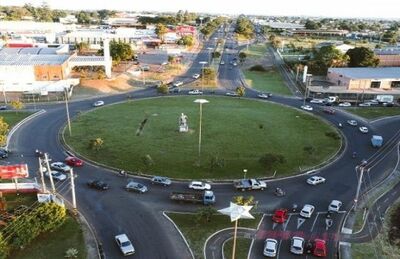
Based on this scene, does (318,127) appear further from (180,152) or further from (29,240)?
(29,240)

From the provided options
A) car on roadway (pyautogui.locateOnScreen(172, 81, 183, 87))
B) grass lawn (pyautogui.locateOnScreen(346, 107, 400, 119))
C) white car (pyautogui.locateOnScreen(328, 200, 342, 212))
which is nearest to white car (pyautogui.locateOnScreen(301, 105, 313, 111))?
grass lawn (pyautogui.locateOnScreen(346, 107, 400, 119))

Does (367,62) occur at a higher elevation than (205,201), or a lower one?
higher

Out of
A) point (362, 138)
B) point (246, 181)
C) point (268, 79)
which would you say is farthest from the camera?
point (268, 79)

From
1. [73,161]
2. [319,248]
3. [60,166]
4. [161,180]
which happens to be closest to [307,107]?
[161,180]

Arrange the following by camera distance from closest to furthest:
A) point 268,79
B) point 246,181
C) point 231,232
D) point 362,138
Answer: point 231,232 < point 246,181 < point 362,138 < point 268,79

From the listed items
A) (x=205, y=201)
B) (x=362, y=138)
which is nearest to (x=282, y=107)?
(x=362, y=138)

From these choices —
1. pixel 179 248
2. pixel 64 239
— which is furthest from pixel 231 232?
pixel 64 239

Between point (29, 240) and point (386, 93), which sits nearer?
point (29, 240)

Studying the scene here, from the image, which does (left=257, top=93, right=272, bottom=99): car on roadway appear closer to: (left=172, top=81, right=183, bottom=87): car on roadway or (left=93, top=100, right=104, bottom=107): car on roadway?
(left=172, top=81, right=183, bottom=87): car on roadway
